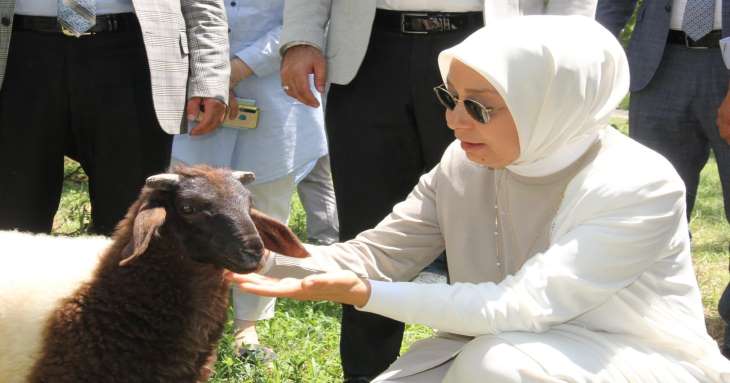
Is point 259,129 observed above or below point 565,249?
below

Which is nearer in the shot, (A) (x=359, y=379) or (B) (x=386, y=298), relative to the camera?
(B) (x=386, y=298)

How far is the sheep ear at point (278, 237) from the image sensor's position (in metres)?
2.99

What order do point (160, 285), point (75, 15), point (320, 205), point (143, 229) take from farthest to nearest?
point (320, 205) < point (75, 15) < point (160, 285) < point (143, 229)

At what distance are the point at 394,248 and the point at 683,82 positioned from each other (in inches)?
78.9

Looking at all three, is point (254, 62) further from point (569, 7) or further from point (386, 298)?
point (386, 298)

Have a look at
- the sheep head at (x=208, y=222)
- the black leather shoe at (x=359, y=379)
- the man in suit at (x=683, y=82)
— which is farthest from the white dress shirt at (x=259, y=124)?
the man in suit at (x=683, y=82)

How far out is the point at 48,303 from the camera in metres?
3.05

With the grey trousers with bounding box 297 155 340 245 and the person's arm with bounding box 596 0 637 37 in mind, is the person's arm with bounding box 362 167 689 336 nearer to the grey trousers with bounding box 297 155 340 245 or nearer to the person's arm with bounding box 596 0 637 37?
the person's arm with bounding box 596 0 637 37

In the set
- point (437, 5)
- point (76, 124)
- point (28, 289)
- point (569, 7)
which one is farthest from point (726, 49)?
point (28, 289)

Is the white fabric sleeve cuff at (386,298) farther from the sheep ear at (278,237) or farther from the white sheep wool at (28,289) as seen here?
the white sheep wool at (28,289)

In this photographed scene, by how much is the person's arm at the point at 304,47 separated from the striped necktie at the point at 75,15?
29.0 inches

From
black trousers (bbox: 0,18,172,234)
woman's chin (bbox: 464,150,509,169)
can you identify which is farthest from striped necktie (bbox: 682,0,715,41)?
black trousers (bbox: 0,18,172,234)

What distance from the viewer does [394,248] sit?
310 centimetres

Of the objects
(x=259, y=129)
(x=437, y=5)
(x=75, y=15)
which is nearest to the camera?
(x=75, y=15)
